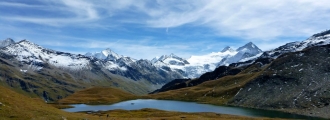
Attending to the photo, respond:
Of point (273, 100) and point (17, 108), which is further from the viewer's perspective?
point (273, 100)

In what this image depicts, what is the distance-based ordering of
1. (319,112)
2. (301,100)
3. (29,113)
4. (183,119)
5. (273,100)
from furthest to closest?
(273,100)
(301,100)
(319,112)
(183,119)
(29,113)

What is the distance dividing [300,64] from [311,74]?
2066 centimetres

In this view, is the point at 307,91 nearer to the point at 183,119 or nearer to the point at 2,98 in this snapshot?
the point at 183,119

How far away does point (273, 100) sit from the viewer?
165375 millimetres

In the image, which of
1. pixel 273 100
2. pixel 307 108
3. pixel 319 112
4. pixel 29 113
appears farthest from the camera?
pixel 273 100

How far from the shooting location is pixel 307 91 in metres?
161

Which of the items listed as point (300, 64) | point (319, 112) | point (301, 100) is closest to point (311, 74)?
point (300, 64)

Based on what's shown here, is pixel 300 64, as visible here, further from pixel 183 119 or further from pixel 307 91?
pixel 183 119

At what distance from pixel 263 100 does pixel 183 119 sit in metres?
115

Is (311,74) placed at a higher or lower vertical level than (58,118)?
higher

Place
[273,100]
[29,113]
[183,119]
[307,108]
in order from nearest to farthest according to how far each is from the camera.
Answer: [29,113] → [183,119] → [307,108] → [273,100]

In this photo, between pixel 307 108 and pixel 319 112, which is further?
pixel 307 108

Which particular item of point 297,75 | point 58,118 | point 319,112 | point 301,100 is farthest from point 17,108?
point 297,75

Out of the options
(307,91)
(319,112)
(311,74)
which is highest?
(311,74)
